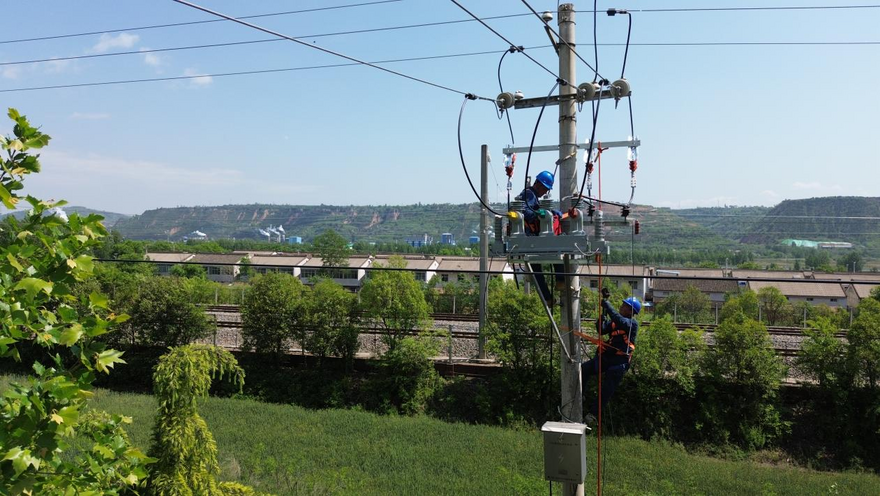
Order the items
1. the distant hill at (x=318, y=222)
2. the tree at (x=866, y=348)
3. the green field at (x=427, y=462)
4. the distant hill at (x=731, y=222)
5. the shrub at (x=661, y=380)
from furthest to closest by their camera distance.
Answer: the distant hill at (x=318, y=222), the distant hill at (x=731, y=222), the shrub at (x=661, y=380), the tree at (x=866, y=348), the green field at (x=427, y=462)

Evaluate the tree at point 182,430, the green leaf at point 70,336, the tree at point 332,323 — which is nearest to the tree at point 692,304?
the tree at point 332,323

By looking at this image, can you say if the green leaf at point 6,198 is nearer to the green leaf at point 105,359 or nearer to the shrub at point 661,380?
the green leaf at point 105,359

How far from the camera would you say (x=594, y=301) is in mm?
17609

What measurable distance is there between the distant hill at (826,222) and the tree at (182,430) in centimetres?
9411

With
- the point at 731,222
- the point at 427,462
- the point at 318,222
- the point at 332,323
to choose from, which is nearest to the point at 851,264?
the point at 731,222

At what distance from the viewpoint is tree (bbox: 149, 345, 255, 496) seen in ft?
22.3

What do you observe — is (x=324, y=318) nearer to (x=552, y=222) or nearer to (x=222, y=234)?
(x=552, y=222)

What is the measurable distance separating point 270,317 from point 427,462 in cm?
889

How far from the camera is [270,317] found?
20.6 meters

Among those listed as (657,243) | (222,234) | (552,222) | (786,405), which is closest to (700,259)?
(657,243)

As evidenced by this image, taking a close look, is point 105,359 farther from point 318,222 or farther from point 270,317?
point 318,222

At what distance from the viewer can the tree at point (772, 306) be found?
29.5 m

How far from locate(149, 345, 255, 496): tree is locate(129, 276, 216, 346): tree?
15.3 m

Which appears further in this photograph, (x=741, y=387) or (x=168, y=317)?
(x=168, y=317)
